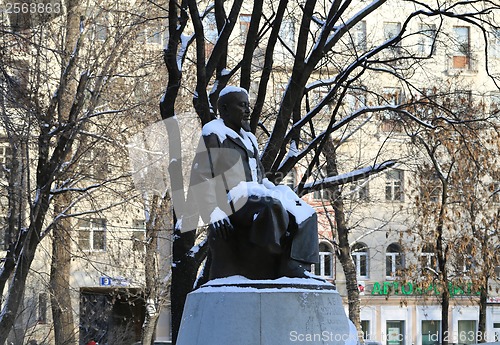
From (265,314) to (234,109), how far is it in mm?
1895

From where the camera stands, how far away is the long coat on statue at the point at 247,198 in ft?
24.1

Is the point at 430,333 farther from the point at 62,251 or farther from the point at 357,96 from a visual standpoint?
the point at 357,96

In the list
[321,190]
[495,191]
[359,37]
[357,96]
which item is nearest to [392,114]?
[357,96]

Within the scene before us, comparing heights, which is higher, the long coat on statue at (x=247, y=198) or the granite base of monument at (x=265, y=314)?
the long coat on statue at (x=247, y=198)

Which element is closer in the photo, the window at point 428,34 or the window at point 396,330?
the window at point 428,34

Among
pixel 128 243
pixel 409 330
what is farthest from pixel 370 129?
pixel 128 243

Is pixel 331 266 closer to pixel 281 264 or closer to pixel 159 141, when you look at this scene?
pixel 159 141

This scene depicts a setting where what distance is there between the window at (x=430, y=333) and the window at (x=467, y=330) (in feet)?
3.05

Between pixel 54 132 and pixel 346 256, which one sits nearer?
pixel 54 132

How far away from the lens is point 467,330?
118 feet

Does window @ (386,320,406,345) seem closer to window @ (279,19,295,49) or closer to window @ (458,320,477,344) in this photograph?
window @ (458,320,477,344)

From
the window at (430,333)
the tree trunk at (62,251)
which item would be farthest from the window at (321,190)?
the window at (430,333)

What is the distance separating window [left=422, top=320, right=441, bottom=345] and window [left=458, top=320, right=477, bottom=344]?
930 millimetres

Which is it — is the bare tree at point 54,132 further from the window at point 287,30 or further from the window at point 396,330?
the window at point 396,330
